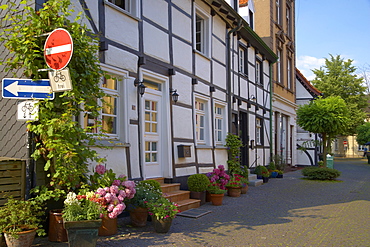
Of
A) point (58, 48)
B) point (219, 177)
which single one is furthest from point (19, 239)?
point (219, 177)

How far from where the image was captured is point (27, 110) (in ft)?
15.9

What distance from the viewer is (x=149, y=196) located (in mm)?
6164

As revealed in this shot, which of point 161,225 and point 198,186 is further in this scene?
point 198,186

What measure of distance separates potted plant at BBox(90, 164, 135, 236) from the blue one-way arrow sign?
4.78 feet

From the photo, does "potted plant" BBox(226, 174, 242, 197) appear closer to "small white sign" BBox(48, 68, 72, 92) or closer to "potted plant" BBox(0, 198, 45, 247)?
"potted plant" BBox(0, 198, 45, 247)

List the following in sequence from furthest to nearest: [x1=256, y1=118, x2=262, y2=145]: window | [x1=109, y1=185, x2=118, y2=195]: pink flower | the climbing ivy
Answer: [x1=256, y1=118, x2=262, y2=145]: window, [x1=109, y1=185, x2=118, y2=195]: pink flower, the climbing ivy

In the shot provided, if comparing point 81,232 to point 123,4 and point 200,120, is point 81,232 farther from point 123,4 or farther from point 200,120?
point 200,120

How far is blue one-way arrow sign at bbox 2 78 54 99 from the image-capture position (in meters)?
4.48

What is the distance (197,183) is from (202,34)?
471 cm

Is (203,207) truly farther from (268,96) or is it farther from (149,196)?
(268,96)

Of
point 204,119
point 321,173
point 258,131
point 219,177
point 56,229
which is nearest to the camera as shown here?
point 56,229

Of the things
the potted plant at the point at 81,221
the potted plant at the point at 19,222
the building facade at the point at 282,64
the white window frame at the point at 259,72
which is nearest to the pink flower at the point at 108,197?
the potted plant at the point at 81,221

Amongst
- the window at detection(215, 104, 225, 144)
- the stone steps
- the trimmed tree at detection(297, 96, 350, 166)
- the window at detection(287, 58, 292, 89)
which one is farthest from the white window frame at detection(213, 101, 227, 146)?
the window at detection(287, 58, 292, 89)

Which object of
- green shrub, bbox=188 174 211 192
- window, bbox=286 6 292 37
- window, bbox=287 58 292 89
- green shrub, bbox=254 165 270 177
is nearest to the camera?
green shrub, bbox=188 174 211 192
